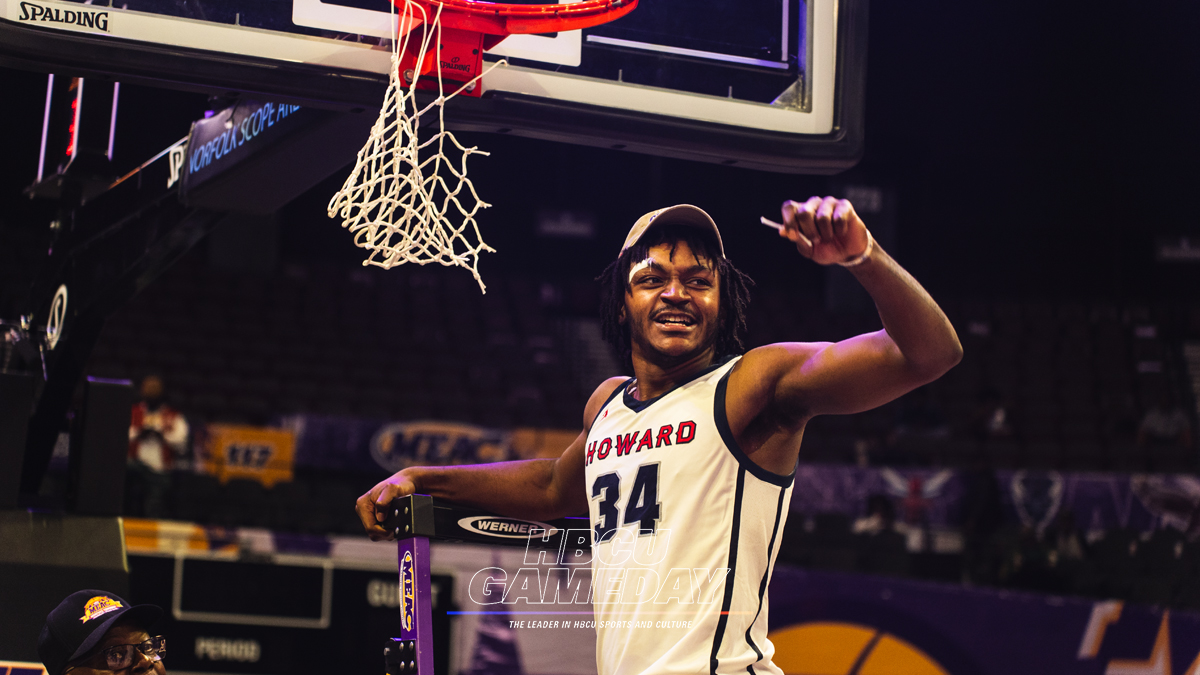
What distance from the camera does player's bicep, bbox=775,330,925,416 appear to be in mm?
2055

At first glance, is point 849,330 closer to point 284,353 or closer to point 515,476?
point 284,353

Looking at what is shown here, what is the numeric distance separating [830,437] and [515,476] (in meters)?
9.70

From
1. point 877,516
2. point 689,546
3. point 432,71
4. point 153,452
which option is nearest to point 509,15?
point 432,71

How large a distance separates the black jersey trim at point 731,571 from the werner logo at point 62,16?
169 centimetres

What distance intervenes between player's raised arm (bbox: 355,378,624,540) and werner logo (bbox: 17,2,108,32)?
4.10 ft

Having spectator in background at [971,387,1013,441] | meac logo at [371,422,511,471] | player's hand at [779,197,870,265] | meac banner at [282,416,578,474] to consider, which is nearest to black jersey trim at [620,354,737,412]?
player's hand at [779,197,870,265]

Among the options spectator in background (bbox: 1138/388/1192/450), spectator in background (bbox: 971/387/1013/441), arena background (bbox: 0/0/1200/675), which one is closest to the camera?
arena background (bbox: 0/0/1200/675)

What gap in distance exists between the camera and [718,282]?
8.61 feet

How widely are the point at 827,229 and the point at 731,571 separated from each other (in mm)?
844

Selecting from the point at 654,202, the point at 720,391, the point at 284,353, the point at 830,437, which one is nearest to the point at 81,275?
the point at 720,391

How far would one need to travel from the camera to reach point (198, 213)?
3559 millimetres

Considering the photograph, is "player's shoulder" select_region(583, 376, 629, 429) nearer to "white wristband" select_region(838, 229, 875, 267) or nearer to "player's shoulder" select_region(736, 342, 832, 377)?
"player's shoulder" select_region(736, 342, 832, 377)

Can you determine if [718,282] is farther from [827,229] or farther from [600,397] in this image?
[827,229]

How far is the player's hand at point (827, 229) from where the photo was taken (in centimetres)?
187
